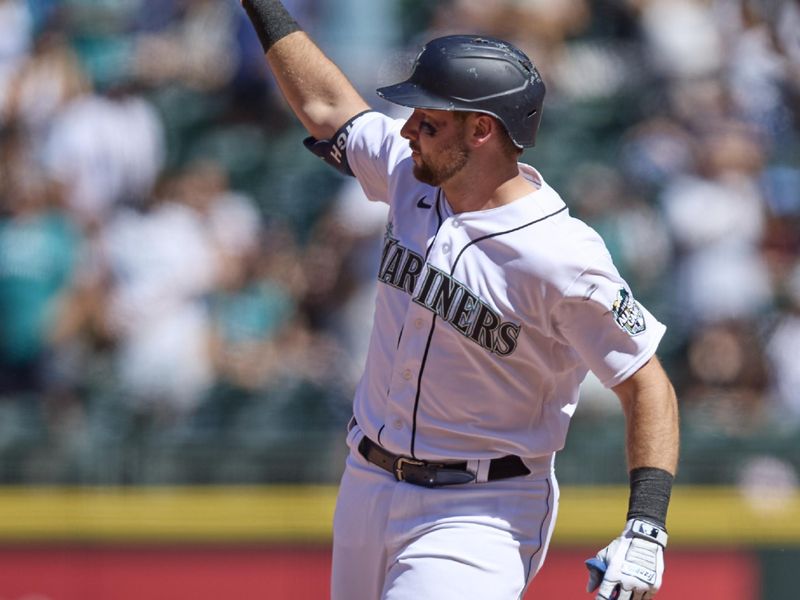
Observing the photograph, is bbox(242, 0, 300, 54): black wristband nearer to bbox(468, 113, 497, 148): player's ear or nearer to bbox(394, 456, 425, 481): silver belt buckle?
bbox(468, 113, 497, 148): player's ear

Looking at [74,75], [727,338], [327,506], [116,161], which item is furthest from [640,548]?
[74,75]

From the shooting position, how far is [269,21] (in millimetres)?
3996

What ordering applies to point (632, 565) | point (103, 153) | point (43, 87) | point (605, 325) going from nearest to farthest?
point (632, 565)
point (605, 325)
point (103, 153)
point (43, 87)

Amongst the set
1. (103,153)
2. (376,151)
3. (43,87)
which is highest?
(43,87)

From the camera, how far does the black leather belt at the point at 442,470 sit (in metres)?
3.34

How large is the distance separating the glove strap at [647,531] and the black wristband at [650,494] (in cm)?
1

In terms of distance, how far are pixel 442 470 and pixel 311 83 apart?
122 centimetres

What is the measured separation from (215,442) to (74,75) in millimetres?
2459

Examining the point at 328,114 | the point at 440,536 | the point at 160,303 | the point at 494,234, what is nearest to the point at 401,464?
the point at 440,536

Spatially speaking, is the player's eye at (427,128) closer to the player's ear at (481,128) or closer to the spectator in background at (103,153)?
the player's ear at (481,128)

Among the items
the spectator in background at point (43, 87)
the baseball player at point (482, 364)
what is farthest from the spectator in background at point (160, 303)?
the baseball player at point (482, 364)

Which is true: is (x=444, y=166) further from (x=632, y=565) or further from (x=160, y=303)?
(x=160, y=303)

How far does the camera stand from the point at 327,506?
6.11 meters

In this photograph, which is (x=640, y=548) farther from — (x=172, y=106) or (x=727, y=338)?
(x=172, y=106)
